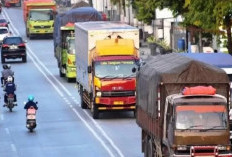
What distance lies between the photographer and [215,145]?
27250 millimetres

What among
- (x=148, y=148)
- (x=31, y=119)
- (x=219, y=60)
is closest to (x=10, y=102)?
(x=31, y=119)

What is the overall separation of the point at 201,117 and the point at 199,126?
245 millimetres

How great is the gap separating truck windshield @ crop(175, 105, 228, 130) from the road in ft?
20.4

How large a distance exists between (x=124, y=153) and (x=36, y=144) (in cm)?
385

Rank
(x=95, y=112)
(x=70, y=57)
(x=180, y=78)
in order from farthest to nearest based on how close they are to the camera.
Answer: (x=70, y=57), (x=95, y=112), (x=180, y=78)

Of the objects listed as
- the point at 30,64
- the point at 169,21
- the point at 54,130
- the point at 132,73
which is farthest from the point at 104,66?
the point at 169,21

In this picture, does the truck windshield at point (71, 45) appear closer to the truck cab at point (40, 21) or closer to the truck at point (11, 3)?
the truck cab at point (40, 21)

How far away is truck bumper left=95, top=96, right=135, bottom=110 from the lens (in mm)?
42250

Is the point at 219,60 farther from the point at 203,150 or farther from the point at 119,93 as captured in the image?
the point at 119,93

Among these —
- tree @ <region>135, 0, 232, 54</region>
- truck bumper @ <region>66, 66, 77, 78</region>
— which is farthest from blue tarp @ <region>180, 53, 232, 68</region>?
truck bumper @ <region>66, 66, 77, 78</region>

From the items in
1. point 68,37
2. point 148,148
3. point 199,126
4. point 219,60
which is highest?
point 219,60

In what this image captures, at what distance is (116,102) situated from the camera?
42.3 meters

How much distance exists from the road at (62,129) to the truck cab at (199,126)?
621cm

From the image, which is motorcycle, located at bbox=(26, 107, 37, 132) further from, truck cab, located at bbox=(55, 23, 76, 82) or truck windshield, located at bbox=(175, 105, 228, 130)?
truck cab, located at bbox=(55, 23, 76, 82)
